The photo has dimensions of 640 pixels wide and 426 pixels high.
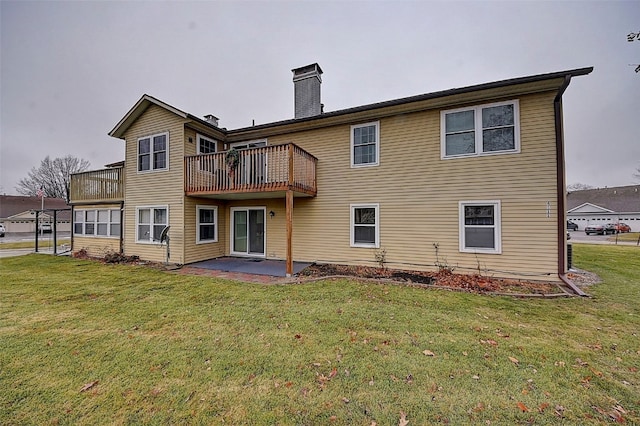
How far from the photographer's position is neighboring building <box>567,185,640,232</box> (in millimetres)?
33906

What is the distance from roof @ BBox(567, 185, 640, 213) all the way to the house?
4425 cm

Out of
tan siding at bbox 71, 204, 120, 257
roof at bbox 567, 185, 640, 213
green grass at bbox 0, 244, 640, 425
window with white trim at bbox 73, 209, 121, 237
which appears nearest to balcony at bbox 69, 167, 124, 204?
tan siding at bbox 71, 204, 120, 257

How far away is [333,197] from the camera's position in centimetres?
991

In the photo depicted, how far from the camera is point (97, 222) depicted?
1262cm

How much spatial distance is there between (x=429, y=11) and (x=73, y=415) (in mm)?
19210

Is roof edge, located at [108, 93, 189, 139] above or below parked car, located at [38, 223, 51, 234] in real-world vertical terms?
above

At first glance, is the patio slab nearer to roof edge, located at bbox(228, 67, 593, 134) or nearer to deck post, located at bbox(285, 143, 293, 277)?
deck post, located at bbox(285, 143, 293, 277)

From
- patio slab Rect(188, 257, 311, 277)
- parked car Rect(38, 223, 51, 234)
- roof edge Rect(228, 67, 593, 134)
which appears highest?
roof edge Rect(228, 67, 593, 134)

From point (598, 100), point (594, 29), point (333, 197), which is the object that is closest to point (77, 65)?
point (333, 197)

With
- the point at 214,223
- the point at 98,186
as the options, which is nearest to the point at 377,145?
the point at 214,223

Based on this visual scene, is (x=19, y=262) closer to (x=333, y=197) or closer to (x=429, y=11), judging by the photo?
(x=333, y=197)

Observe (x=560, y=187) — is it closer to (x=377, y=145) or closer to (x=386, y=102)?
(x=377, y=145)

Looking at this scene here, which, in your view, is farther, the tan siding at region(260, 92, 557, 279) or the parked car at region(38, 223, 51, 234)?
the parked car at region(38, 223, 51, 234)

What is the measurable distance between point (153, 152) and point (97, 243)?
585 cm
